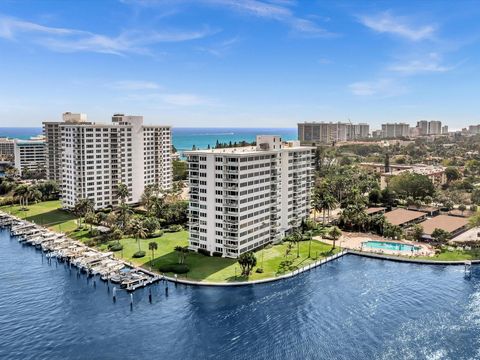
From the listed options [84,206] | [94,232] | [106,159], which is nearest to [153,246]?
[94,232]

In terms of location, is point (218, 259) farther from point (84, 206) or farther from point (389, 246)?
point (84, 206)

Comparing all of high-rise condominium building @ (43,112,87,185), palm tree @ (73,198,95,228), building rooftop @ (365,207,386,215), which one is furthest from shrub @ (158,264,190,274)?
high-rise condominium building @ (43,112,87,185)

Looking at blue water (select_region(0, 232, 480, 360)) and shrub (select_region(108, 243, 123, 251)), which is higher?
shrub (select_region(108, 243, 123, 251))

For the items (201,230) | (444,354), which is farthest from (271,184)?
(444,354)

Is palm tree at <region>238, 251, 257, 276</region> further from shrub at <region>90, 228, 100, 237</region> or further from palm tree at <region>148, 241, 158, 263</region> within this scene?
shrub at <region>90, 228, 100, 237</region>

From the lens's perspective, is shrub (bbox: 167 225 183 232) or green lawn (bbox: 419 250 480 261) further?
shrub (bbox: 167 225 183 232)

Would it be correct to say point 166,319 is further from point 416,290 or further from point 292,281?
point 416,290

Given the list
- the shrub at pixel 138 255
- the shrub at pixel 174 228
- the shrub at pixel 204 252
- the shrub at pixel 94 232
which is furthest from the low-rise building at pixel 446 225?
the shrub at pixel 94 232
